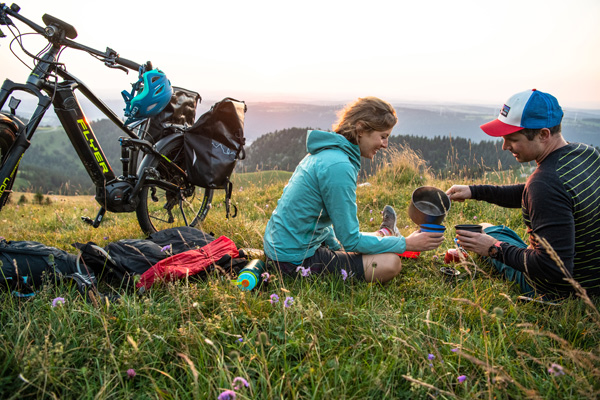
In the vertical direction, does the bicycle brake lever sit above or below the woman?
above

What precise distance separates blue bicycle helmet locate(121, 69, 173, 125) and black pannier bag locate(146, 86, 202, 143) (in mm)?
311

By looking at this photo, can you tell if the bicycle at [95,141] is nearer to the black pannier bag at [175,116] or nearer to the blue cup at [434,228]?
the black pannier bag at [175,116]

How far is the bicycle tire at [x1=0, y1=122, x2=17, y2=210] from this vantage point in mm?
3287

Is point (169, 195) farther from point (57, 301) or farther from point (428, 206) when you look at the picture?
point (428, 206)

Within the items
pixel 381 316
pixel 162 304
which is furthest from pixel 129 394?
pixel 381 316

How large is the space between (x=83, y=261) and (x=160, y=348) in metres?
1.26

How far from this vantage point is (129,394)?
185cm

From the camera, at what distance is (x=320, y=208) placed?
3014mm

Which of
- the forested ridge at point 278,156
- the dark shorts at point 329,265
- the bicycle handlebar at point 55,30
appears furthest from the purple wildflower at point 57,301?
the forested ridge at point 278,156

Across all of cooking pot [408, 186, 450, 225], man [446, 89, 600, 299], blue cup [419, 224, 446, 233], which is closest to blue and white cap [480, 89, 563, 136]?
man [446, 89, 600, 299]

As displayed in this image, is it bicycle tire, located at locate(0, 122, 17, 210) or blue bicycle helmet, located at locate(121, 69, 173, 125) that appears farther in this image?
blue bicycle helmet, located at locate(121, 69, 173, 125)

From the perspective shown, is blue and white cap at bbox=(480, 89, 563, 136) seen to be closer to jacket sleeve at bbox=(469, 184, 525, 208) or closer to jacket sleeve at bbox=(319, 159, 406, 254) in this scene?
jacket sleeve at bbox=(469, 184, 525, 208)

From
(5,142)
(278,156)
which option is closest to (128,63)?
(5,142)

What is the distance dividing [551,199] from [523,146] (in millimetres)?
457
